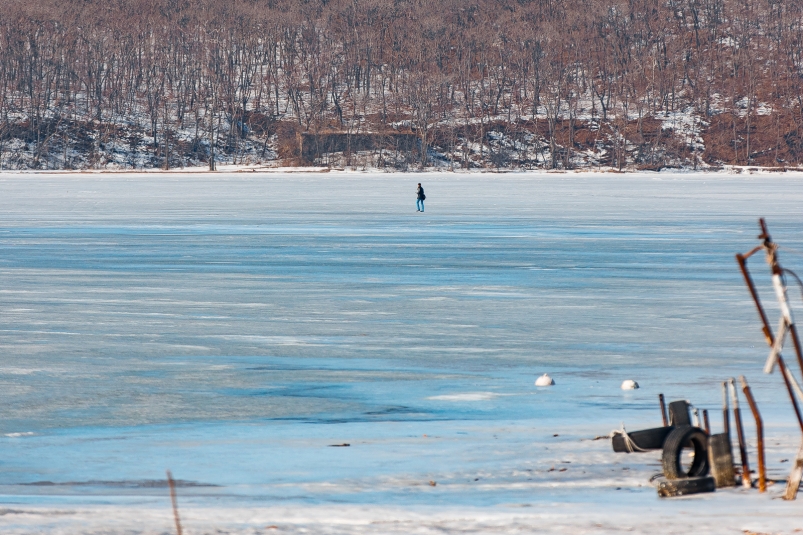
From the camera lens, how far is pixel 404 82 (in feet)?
351

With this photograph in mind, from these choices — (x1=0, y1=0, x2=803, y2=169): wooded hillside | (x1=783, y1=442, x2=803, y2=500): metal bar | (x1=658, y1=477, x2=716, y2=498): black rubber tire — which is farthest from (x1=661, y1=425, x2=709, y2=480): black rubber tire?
(x1=0, y1=0, x2=803, y2=169): wooded hillside

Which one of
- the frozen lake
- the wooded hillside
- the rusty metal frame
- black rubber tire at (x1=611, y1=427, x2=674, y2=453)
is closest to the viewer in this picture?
the rusty metal frame

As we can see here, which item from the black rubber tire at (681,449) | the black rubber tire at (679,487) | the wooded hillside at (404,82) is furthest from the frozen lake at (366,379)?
the wooded hillside at (404,82)

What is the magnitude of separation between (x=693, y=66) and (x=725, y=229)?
91.3 m

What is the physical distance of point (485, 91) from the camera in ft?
354

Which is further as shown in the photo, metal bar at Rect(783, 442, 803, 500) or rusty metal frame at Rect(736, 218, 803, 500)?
metal bar at Rect(783, 442, 803, 500)

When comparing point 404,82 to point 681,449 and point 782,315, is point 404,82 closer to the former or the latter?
point 681,449

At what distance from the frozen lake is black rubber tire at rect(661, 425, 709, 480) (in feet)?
0.63

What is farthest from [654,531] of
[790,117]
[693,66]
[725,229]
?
[693,66]

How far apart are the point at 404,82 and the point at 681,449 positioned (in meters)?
103

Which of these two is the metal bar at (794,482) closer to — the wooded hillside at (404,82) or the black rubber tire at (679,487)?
the black rubber tire at (679,487)

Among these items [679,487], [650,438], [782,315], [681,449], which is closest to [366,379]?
[650,438]

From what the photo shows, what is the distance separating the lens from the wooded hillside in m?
91.0

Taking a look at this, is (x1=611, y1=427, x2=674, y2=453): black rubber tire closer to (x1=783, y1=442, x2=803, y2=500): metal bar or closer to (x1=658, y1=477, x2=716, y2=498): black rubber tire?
(x1=658, y1=477, x2=716, y2=498): black rubber tire
